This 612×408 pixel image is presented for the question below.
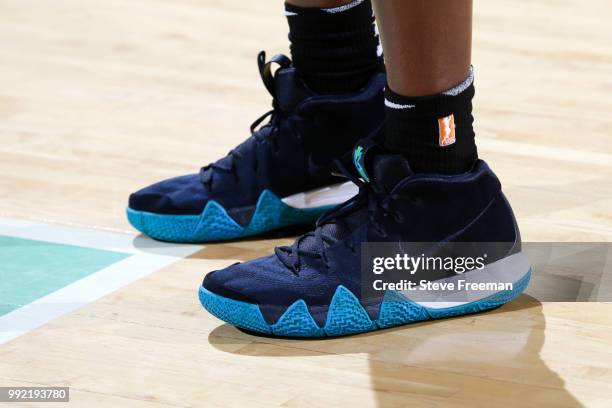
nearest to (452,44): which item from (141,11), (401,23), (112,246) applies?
(401,23)

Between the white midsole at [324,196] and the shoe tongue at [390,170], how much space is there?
0.27 metres

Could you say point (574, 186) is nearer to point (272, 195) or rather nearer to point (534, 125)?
point (534, 125)

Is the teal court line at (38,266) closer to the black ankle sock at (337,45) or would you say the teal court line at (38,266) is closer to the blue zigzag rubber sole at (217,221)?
the blue zigzag rubber sole at (217,221)

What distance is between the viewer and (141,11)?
3260 mm

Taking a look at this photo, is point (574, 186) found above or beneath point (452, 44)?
beneath

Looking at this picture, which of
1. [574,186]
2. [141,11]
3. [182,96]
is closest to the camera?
[574,186]

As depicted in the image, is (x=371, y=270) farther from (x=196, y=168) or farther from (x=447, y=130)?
(x=196, y=168)

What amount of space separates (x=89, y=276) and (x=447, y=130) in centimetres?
51

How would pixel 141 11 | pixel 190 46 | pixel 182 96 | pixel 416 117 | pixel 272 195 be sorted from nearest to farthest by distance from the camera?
pixel 416 117 < pixel 272 195 < pixel 182 96 < pixel 190 46 < pixel 141 11

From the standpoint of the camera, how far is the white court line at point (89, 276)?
1369mm

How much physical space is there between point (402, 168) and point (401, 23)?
0.16 m

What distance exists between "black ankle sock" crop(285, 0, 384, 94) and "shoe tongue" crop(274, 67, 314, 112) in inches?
0.5

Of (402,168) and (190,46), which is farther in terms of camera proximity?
(190,46)

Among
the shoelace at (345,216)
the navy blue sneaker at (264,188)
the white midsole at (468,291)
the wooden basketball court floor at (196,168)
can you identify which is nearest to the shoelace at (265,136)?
the navy blue sneaker at (264,188)
